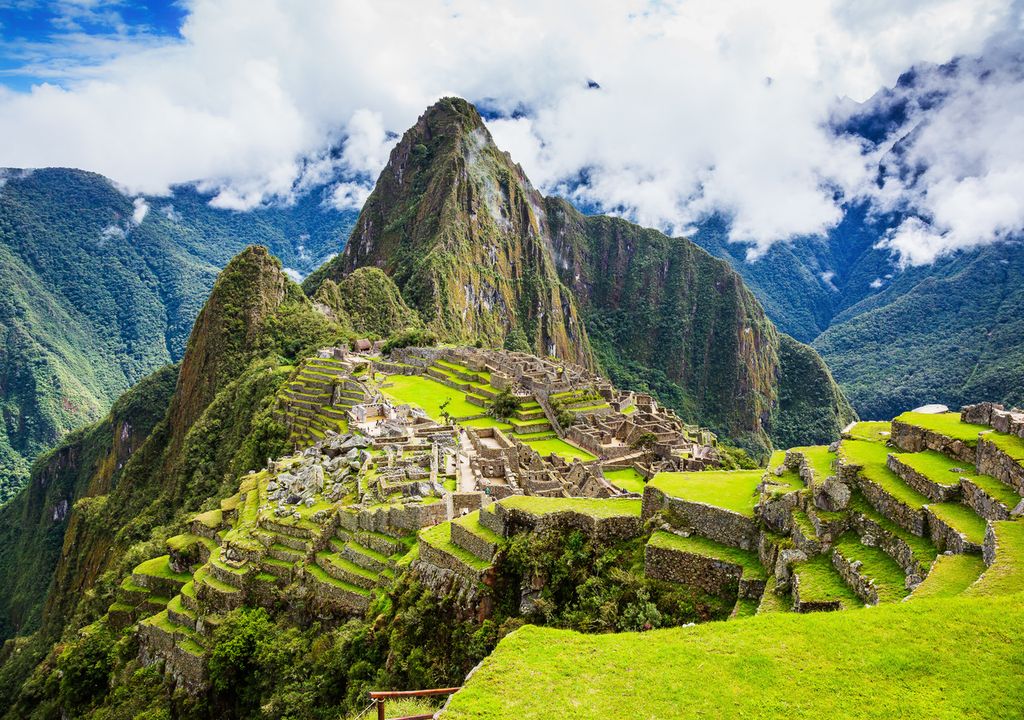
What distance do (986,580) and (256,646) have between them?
16.3 meters

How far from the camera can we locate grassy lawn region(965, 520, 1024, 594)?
24.5 feet

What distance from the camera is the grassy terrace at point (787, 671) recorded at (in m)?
6.37

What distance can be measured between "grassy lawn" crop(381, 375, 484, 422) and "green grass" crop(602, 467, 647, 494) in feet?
47.8

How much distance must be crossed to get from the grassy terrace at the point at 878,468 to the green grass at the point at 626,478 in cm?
2226

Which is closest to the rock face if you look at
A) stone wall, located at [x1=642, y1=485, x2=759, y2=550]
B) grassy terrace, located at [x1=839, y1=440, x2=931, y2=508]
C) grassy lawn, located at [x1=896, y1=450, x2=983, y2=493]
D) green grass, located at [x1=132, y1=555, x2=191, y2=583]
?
green grass, located at [x1=132, y1=555, x2=191, y2=583]

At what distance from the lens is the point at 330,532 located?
19.6m

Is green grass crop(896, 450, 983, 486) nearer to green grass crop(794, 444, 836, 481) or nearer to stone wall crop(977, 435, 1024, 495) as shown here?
stone wall crop(977, 435, 1024, 495)

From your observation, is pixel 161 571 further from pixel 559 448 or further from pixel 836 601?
pixel 559 448

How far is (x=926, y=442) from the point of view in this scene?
503 inches

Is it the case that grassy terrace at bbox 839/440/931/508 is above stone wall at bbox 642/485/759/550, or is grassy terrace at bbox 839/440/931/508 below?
above

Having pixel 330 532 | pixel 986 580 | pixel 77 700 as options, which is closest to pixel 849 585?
pixel 986 580

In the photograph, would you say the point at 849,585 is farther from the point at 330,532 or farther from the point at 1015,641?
the point at 330,532

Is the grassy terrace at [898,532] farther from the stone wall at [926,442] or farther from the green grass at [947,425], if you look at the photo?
the green grass at [947,425]

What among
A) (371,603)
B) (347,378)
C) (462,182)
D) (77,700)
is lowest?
(77,700)
